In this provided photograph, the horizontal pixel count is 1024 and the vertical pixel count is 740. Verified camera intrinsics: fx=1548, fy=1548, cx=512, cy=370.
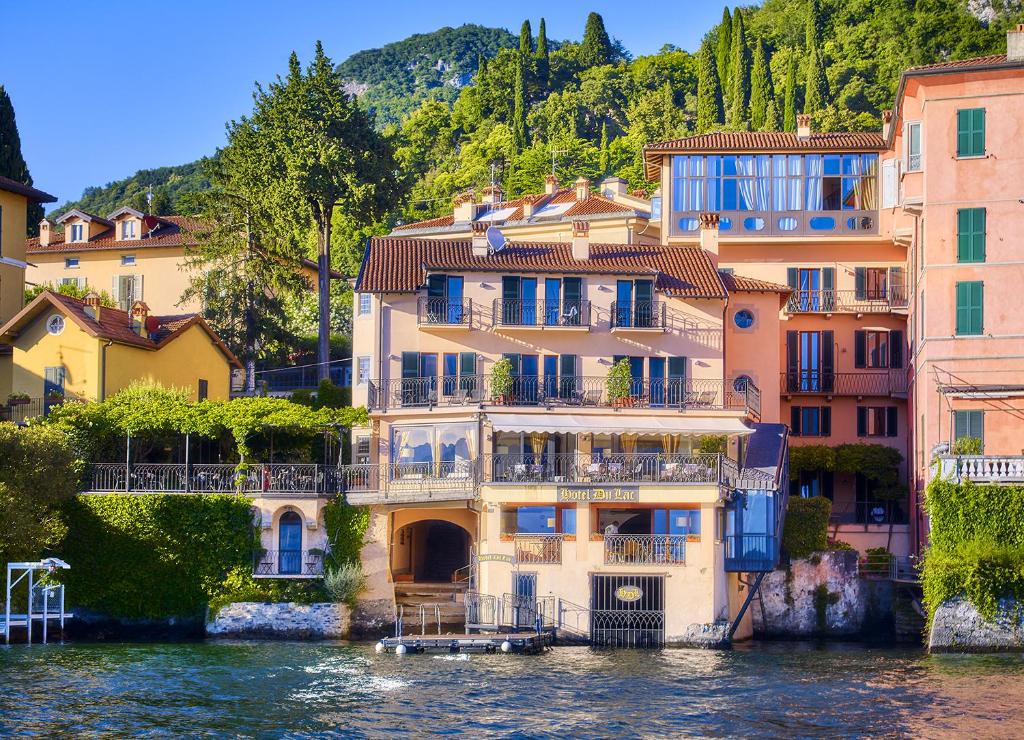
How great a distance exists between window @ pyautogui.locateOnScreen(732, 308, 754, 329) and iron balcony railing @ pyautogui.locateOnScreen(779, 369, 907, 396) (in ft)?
17.0

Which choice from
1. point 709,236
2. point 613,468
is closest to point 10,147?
point 709,236

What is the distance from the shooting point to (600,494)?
4738 cm

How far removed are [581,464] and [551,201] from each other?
104 ft

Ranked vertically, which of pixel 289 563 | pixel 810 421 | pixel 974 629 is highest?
pixel 810 421

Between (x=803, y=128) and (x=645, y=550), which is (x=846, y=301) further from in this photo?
(x=645, y=550)

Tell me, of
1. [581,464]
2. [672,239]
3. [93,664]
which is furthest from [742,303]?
[93,664]

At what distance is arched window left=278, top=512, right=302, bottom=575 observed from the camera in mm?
49125

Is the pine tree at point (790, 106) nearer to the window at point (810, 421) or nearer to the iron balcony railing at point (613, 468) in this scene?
the window at point (810, 421)

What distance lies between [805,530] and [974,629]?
743cm

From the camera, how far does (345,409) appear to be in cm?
5162

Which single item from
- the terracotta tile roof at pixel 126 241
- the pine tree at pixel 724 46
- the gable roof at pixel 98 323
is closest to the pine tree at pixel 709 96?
the pine tree at pixel 724 46

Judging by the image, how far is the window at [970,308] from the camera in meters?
49.8

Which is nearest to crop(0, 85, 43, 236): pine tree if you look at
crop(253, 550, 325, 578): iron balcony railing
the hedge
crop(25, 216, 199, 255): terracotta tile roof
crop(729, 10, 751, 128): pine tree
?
crop(25, 216, 199, 255): terracotta tile roof

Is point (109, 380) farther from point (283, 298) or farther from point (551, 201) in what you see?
point (551, 201)
